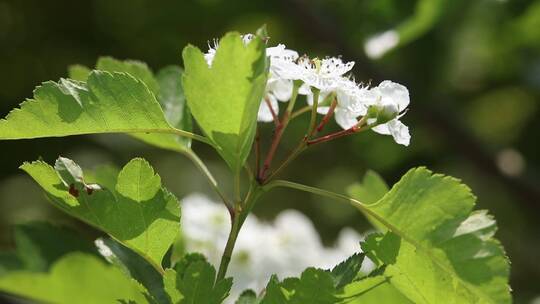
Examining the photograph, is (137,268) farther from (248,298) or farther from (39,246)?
(39,246)

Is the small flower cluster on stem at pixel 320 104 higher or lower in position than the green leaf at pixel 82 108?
higher

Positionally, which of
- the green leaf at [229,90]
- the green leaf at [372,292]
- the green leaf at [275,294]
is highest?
the green leaf at [229,90]

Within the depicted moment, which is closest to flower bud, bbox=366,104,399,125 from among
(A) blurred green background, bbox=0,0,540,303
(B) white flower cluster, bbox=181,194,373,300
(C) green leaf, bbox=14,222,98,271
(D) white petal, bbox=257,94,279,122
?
(D) white petal, bbox=257,94,279,122

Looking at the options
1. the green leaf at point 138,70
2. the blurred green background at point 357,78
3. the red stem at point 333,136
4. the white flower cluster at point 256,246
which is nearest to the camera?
the red stem at point 333,136

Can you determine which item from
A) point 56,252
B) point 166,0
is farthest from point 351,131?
point 166,0

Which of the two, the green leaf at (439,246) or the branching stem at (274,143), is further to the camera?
the branching stem at (274,143)

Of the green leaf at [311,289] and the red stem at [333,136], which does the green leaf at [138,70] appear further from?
the green leaf at [311,289]

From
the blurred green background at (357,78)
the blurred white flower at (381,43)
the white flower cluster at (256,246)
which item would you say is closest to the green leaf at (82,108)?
the white flower cluster at (256,246)

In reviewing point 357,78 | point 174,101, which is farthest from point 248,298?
point 357,78
